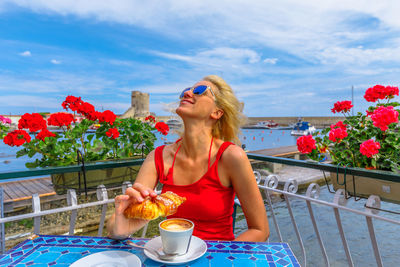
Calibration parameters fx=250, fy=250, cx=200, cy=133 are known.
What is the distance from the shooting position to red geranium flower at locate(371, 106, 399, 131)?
1.83 meters

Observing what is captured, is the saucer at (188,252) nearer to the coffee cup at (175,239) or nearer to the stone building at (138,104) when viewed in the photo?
the coffee cup at (175,239)

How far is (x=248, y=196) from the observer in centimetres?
131

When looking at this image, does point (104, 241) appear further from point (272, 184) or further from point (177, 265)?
point (272, 184)

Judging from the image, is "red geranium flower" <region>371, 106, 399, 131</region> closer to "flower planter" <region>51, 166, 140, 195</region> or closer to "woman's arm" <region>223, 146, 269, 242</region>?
"woman's arm" <region>223, 146, 269, 242</region>

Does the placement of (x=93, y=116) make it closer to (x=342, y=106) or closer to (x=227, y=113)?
(x=227, y=113)

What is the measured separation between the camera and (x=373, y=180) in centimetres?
150

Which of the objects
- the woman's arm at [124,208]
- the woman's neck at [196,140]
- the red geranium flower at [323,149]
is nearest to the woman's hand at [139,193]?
the woman's arm at [124,208]

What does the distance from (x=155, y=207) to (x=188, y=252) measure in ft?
0.61

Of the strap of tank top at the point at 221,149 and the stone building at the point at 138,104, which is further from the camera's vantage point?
the stone building at the point at 138,104

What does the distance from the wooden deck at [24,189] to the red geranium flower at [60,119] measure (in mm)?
2800

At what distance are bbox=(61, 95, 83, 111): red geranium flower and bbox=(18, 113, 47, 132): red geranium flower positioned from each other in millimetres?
339

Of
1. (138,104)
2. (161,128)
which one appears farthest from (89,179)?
(138,104)

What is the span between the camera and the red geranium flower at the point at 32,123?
252cm

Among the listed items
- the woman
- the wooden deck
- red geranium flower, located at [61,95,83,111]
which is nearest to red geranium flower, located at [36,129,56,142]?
red geranium flower, located at [61,95,83,111]
